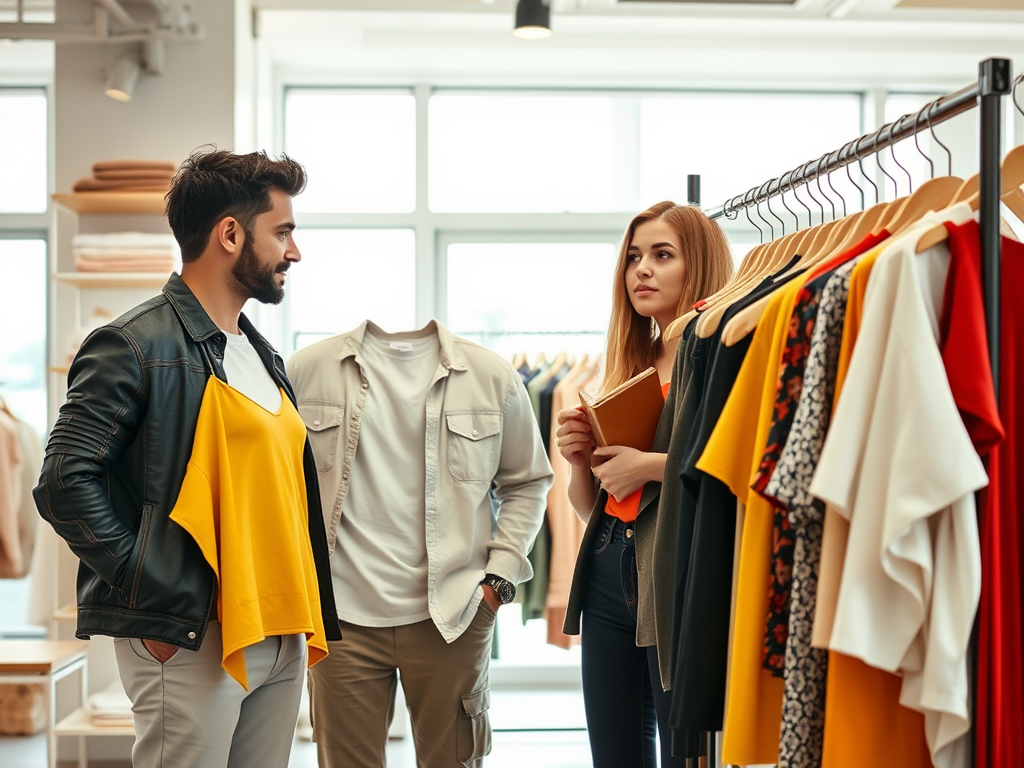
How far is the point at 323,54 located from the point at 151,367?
3.07m

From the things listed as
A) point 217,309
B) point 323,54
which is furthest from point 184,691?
point 323,54

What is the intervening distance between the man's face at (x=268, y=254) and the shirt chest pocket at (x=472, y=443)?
2.09 feet

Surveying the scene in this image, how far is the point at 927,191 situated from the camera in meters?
1.46

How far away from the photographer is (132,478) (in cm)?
169

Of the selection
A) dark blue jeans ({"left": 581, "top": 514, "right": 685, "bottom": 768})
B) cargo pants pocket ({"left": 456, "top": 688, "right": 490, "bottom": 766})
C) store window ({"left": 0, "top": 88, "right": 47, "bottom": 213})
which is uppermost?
store window ({"left": 0, "top": 88, "right": 47, "bottom": 213})

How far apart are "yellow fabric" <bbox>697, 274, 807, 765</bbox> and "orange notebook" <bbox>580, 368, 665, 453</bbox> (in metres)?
0.52

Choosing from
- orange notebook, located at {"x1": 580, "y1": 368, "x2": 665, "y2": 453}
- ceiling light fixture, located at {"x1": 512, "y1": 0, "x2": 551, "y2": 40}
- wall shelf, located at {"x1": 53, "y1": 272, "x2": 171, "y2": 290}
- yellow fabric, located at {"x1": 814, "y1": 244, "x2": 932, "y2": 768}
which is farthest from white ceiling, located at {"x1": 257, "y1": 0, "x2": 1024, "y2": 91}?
yellow fabric, located at {"x1": 814, "y1": 244, "x2": 932, "y2": 768}

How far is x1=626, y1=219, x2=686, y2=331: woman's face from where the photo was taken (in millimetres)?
2156

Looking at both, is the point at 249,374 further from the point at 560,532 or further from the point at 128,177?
the point at 560,532

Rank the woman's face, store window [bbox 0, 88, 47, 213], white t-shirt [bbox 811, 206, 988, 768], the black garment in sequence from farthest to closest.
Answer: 1. store window [bbox 0, 88, 47, 213]
2. the woman's face
3. the black garment
4. white t-shirt [bbox 811, 206, 988, 768]

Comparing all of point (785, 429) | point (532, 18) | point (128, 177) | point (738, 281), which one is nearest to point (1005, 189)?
point (785, 429)

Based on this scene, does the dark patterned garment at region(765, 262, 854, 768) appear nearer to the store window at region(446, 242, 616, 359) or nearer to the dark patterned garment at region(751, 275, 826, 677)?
the dark patterned garment at region(751, 275, 826, 677)

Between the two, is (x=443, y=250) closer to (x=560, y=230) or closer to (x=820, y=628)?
(x=560, y=230)

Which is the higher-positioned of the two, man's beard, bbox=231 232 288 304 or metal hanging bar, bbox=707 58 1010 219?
metal hanging bar, bbox=707 58 1010 219
